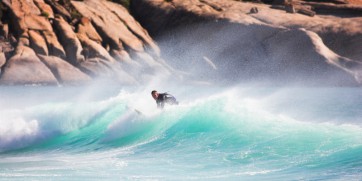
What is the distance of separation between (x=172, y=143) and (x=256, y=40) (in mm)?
65087

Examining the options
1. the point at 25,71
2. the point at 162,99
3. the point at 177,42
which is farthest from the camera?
the point at 177,42

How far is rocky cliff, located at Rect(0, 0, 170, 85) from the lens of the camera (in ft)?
231

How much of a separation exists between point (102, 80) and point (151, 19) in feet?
67.6

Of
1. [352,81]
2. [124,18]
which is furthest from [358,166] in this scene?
[124,18]

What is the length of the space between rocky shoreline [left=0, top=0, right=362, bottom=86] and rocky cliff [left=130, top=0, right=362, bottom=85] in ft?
0.43

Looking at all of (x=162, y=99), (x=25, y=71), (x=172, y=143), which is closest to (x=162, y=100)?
(x=162, y=99)

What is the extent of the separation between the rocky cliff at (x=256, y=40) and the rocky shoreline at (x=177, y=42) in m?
0.13

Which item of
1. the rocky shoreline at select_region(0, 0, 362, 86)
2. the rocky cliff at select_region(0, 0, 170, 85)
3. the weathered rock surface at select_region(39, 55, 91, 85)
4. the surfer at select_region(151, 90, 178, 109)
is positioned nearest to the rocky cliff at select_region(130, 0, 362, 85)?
the rocky shoreline at select_region(0, 0, 362, 86)

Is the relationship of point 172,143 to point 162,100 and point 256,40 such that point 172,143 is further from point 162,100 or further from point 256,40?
point 256,40

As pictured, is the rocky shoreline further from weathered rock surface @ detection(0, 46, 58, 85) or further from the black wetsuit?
the black wetsuit

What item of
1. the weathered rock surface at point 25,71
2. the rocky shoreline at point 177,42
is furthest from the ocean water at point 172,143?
the rocky shoreline at point 177,42

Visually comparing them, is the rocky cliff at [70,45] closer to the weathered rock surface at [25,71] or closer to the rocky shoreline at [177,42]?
the weathered rock surface at [25,71]

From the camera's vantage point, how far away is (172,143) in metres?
19.2

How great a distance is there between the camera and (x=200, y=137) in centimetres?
1922
